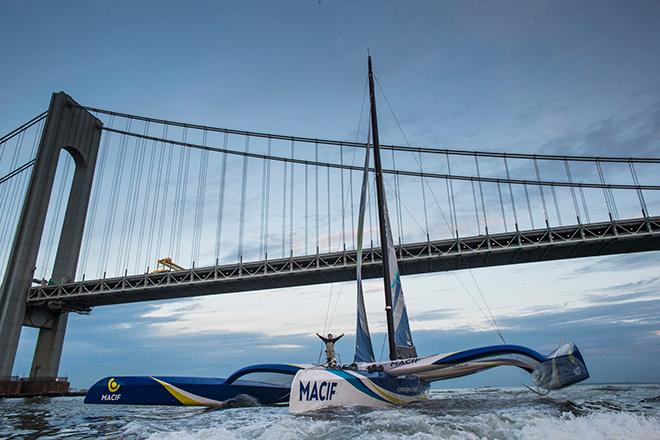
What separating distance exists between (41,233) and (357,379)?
1077 inches

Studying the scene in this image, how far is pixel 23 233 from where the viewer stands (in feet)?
87.6

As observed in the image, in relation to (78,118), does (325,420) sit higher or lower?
lower

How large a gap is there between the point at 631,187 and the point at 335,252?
820 inches

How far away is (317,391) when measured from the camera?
26.1 feet

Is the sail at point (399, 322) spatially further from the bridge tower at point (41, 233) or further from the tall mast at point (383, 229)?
the bridge tower at point (41, 233)

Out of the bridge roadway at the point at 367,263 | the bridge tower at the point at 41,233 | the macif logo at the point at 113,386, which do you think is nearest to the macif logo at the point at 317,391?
the macif logo at the point at 113,386

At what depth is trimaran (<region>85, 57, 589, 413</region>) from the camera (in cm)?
819

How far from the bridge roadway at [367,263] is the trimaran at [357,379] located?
1509 cm

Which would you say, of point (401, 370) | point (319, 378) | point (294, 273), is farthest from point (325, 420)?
point (294, 273)

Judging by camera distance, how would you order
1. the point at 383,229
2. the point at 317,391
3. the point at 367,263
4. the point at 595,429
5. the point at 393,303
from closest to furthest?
1. the point at 595,429
2. the point at 317,391
3. the point at 393,303
4. the point at 383,229
5. the point at 367,263

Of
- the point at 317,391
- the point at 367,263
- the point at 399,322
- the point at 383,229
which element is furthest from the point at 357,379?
the point at 367,263

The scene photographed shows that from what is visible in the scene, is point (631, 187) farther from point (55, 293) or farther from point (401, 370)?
point (55, 293)

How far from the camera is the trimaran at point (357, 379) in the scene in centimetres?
819

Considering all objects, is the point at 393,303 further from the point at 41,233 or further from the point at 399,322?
the point at 41,233
